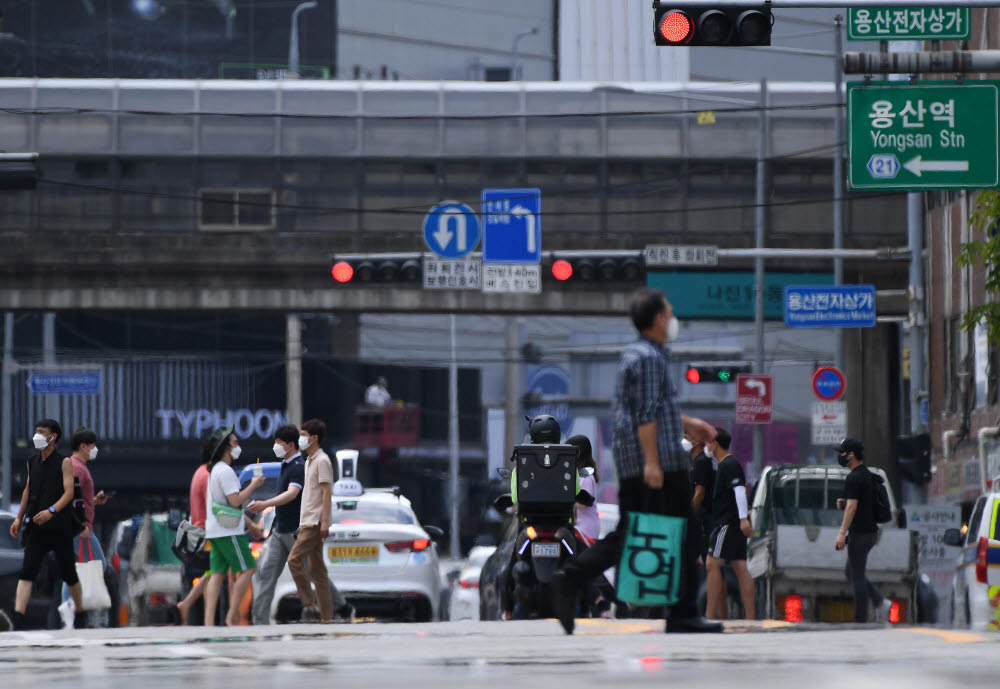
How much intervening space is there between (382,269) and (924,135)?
1330 cm

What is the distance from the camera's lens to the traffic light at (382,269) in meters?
29.2

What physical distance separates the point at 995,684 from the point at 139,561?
13.2 m

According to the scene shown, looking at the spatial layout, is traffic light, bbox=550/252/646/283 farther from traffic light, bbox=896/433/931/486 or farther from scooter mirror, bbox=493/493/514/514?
scooter mirror, bbox=493/493/514/514

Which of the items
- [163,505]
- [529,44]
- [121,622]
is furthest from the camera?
[529,44]

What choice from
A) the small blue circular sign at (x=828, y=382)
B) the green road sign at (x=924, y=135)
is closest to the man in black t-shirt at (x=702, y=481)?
the green road sign at (x=924, y=135)

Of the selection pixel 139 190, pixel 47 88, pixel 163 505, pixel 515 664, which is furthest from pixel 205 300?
pixel 515 664

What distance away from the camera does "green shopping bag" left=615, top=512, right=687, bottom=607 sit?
9227 millimetres

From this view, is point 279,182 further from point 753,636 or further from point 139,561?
point 753,636

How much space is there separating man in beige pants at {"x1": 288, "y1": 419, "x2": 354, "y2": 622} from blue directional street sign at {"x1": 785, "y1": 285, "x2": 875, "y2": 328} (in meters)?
14.1

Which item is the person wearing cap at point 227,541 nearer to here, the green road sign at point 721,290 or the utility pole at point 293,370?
the green road sign at point 721,290

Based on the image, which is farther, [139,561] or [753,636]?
[139,561]

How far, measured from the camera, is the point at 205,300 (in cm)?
3600

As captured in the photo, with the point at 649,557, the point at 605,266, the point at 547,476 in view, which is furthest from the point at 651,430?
the point at 605,266

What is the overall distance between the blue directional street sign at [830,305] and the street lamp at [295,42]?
29.9 m
